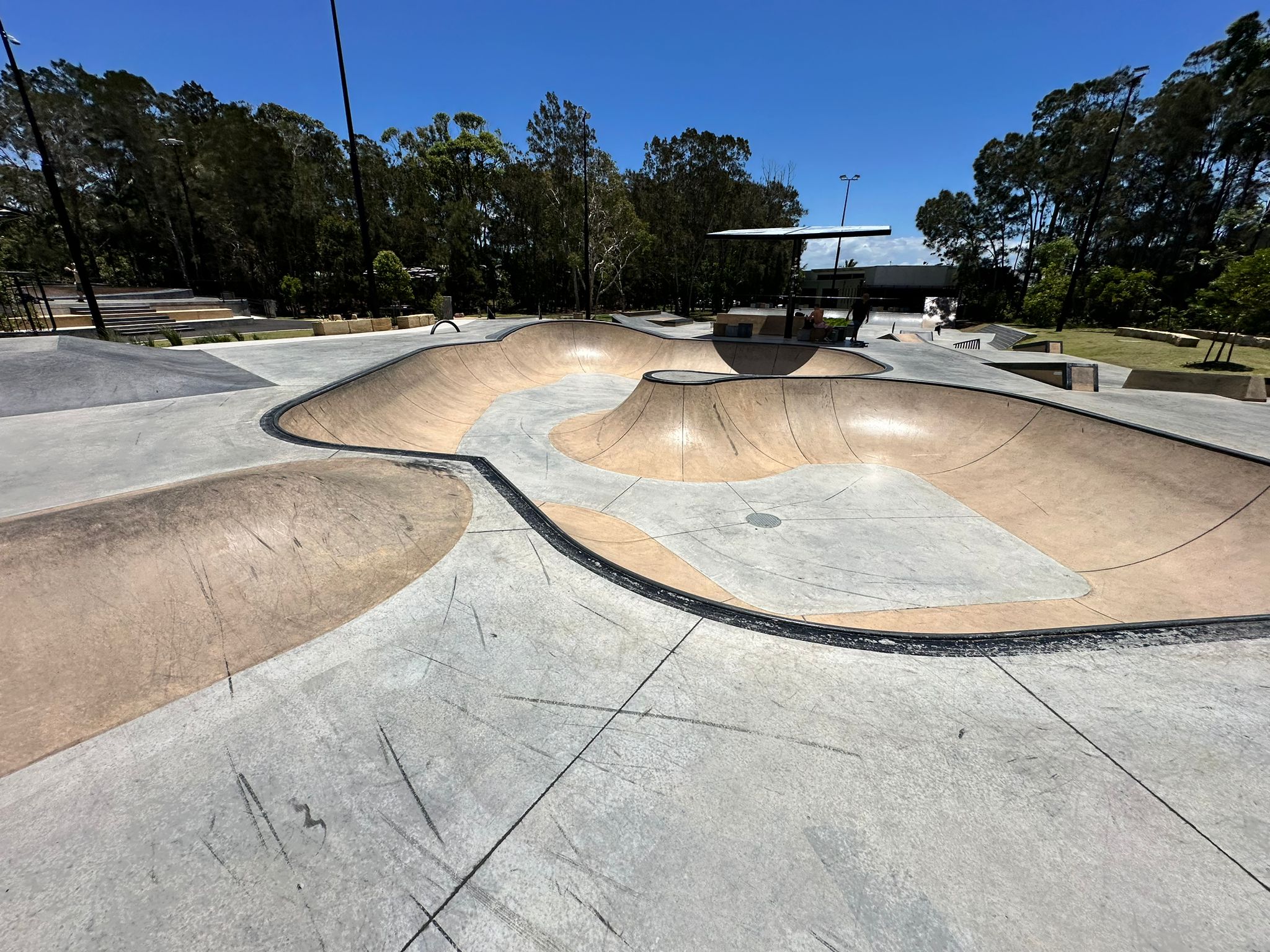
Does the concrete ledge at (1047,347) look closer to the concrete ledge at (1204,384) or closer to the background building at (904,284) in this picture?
the concrete ledge at (1204,384)

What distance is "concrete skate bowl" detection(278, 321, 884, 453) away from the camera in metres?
10.4

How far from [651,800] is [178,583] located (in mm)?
4187

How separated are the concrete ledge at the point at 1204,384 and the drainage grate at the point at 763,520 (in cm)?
1236

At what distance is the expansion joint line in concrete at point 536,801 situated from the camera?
201 cm

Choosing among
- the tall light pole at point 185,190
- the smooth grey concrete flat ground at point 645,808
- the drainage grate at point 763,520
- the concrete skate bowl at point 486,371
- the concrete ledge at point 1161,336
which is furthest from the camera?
the tall light pole at point 185,190

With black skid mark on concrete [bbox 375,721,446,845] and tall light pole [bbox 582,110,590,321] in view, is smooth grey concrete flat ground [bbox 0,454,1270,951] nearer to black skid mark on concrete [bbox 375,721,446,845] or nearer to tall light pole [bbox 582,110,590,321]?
black skid mark on concrete [bbox 375,721,446,845]

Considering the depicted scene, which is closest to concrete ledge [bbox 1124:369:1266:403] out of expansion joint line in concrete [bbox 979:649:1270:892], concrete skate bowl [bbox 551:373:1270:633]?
A: concrete skate bowl [bbox 551:373:1270:633]

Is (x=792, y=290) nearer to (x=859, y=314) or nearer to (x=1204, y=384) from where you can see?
(x=859, y=314)

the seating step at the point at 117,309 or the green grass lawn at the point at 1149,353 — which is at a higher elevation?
the seating step at the point at 117,309

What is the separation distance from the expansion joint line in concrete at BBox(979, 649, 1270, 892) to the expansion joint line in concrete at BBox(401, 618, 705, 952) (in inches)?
88.0

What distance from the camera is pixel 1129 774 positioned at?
8.65 ft

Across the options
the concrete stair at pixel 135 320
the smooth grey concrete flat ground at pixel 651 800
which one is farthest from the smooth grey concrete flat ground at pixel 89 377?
the concrete stair at pixel 135 320

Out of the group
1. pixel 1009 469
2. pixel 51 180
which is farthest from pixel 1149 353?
pixel 51 180

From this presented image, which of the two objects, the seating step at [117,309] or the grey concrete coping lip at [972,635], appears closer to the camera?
the grey concrete coping lip at [972,635]
